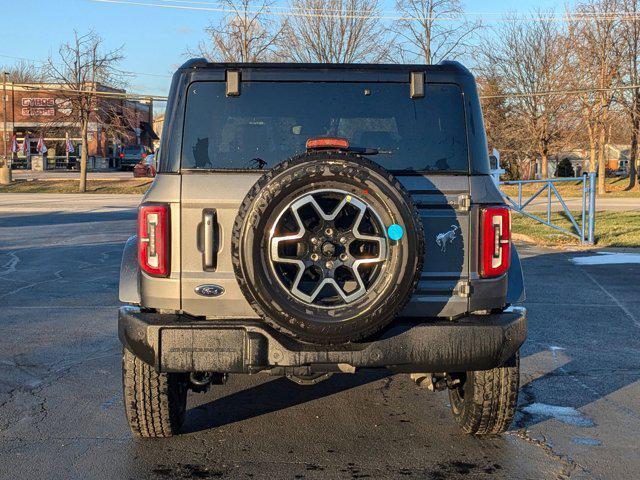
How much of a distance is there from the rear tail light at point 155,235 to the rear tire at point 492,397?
187cm

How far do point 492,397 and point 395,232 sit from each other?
1.34 meters

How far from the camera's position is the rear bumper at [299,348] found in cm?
396

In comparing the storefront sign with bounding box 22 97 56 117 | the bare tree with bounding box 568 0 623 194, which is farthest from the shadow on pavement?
the storefront sign with bounding box 22 97 56 117

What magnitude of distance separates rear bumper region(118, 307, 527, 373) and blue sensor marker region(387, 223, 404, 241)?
0.52m

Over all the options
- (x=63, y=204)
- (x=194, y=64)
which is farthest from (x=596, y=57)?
(x=194, y=64)

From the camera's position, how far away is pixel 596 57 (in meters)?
39.2

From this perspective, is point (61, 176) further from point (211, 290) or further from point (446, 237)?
point (446, 237)

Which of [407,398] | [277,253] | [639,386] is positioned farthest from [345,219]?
[639,386]

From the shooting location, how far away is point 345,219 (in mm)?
3885

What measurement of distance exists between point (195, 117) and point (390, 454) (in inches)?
86.4

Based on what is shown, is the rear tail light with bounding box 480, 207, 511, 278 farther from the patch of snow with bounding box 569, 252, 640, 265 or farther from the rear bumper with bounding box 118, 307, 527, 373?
the patch of snow with bounding box 569, 252, 640, 265

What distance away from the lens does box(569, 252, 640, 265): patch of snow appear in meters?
13.8

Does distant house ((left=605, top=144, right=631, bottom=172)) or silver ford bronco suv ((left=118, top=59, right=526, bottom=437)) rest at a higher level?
distant house ((left=605, top=144, right=631, bottom=172))

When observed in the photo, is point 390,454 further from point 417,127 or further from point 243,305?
point 417,127
